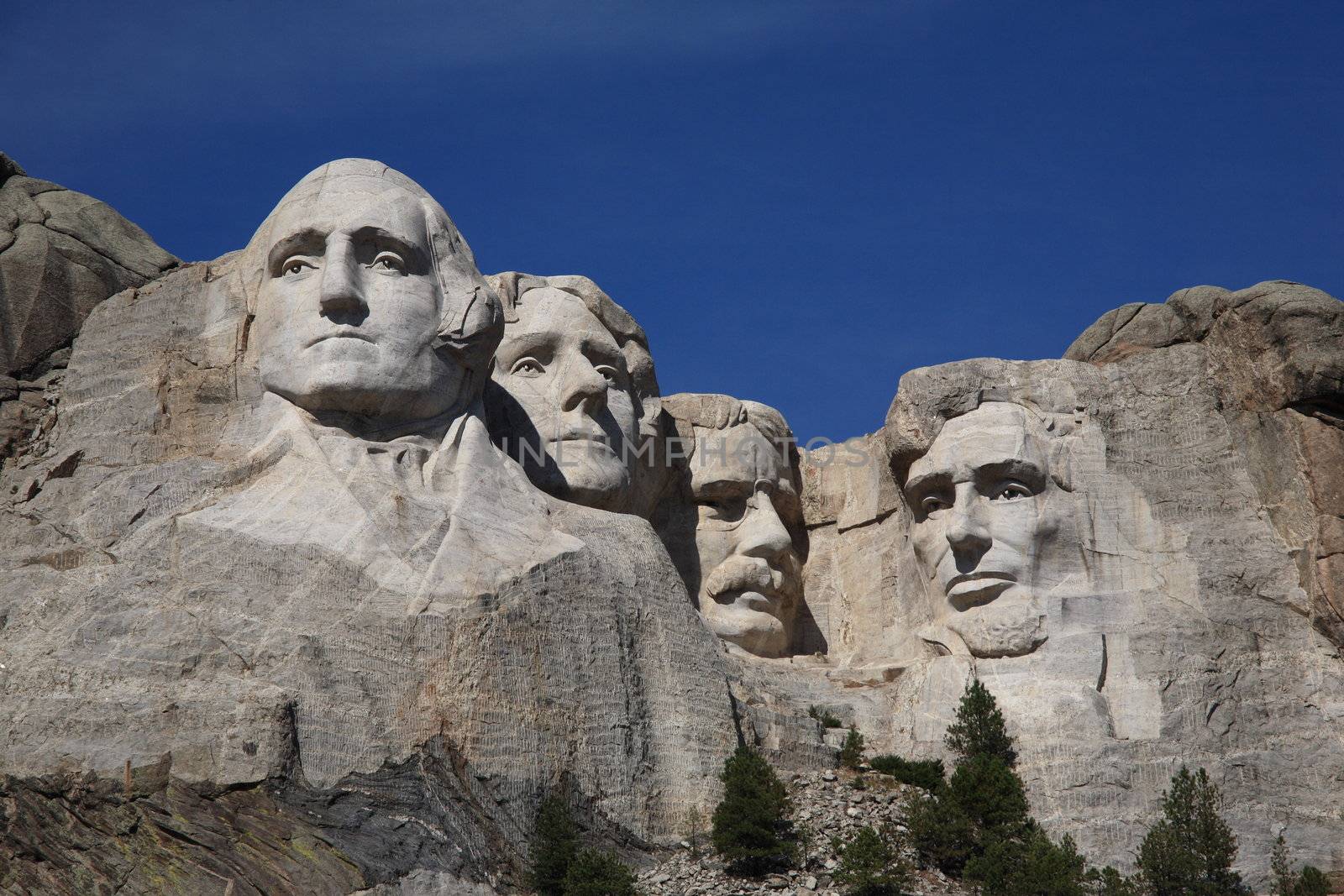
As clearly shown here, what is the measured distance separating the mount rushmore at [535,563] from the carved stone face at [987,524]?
0.04m

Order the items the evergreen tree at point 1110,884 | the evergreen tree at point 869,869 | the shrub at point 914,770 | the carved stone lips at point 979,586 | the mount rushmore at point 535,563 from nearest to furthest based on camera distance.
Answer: the mount rushmore at point 535,563 < the evergreen tree at point 869,869 < the evergreen tree at point 1110,884 < the shrub at point 914,770 < the carved stone lips at point 979,586

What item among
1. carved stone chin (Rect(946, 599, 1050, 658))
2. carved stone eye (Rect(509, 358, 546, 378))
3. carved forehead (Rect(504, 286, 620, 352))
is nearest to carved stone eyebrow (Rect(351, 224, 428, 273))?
carved forehead (Rect(504, 286, 620, 352))

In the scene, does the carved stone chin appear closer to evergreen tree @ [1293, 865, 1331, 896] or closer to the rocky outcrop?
the rocky outcrop

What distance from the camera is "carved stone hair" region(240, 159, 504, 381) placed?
68.8 feet

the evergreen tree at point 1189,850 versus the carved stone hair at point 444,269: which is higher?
the carved stone hair at point 444,269

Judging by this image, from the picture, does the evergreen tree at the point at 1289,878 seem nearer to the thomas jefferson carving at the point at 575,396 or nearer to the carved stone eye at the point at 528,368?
the thomas jefferson carving at the point at 575,396

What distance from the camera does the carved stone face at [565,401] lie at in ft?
73.8

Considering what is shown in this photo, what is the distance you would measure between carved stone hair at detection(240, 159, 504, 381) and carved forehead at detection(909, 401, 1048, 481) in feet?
13.9

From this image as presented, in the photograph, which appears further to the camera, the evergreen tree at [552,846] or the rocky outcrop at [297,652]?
Result: the evergreen tree at [552,846]

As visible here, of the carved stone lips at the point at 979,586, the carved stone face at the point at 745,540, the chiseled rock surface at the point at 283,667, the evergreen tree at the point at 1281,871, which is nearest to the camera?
the chiseled rock surface at the point at 283,667

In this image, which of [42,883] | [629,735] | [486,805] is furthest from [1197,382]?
[42,883]

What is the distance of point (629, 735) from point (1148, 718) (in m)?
4.71

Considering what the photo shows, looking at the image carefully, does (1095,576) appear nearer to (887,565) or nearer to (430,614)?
(887,565)

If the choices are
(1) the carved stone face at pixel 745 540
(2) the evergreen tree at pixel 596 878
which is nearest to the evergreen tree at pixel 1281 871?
(1) the carved stone face at pixel 745 540
